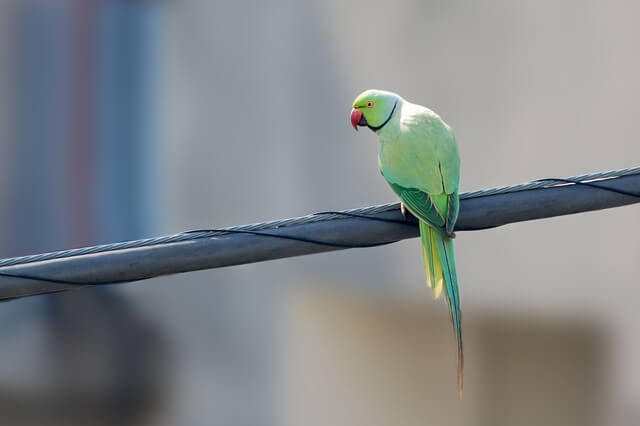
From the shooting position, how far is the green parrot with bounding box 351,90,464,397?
4.12 m

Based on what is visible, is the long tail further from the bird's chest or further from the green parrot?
the bird's chest

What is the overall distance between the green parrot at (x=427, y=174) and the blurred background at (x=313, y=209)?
467cm

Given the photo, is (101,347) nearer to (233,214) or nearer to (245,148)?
(233,214)

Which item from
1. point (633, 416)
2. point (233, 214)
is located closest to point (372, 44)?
point (233, 214)

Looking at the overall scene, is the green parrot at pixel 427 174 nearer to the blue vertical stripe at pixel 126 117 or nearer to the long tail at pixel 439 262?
the long tail at pixel 439 262

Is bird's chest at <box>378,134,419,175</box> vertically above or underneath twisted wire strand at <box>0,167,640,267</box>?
above

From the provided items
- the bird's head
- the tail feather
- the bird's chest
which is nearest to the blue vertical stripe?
the bird's head

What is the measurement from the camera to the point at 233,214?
10102 millimetres

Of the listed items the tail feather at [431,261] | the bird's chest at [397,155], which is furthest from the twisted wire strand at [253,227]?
the bird's chest at [397,155]

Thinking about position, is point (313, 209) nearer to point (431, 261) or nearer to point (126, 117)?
point (126, 117)

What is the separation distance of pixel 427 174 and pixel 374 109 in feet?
3.15

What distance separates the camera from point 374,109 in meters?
5.32

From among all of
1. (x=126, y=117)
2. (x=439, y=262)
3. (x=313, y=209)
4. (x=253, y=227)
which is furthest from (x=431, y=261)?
(x=126, y=117)

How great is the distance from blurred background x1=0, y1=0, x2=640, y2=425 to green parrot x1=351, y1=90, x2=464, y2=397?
15.3 ft
